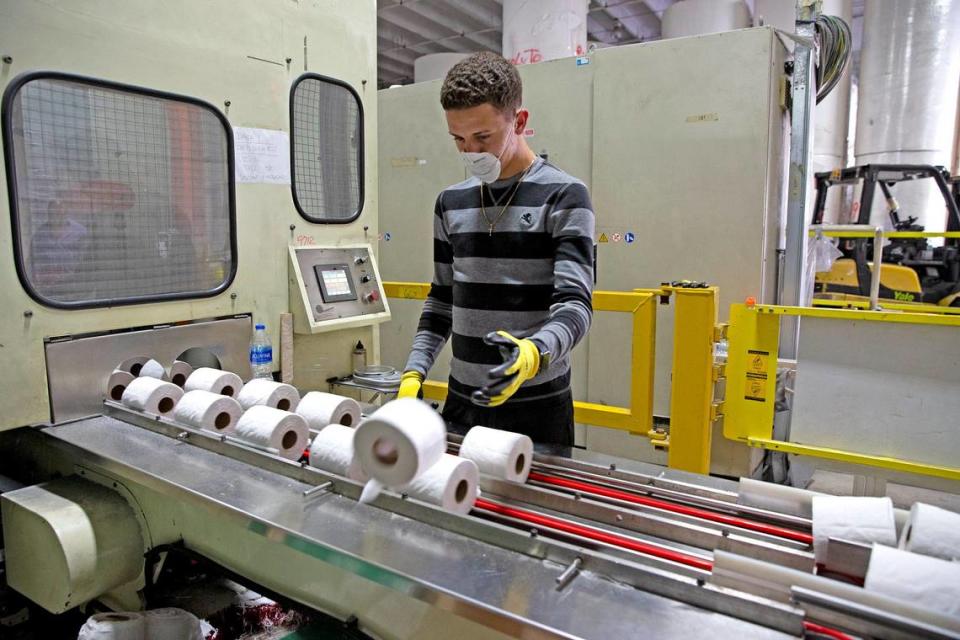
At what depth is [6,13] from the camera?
4.57 feet

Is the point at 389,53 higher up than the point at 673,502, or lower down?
higher up

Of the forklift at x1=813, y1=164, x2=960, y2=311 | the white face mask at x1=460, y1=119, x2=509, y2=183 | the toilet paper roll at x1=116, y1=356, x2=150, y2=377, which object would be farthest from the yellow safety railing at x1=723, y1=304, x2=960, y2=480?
the forklift at x1=813, y1=164, x2=960, y2=311

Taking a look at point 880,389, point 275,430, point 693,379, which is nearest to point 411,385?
point 275,430

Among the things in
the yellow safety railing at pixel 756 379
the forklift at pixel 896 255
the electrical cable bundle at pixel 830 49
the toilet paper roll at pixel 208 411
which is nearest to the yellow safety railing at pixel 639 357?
the yellow safety railing at pixel 756 379

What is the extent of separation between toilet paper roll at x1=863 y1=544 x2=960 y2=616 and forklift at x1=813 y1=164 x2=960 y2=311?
4207 millimetres

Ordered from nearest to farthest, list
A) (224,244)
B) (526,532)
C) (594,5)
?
(526,532) → (224,244) → (594,5)

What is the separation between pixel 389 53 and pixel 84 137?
6.46m

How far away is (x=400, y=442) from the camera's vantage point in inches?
35.6

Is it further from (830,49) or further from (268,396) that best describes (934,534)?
(830,49)

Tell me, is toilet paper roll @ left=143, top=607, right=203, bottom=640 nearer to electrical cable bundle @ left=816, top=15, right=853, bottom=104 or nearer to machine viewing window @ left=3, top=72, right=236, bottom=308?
machine viewing window @ left=3, top=72, right=236, bottom=308

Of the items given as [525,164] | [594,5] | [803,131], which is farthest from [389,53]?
[525,164]

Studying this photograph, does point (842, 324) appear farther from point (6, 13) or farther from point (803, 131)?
point (6, 13)

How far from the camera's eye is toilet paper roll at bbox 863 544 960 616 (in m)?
0.73

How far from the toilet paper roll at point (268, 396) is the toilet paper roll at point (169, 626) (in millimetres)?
492
